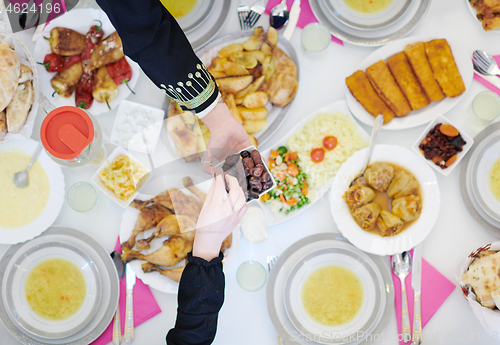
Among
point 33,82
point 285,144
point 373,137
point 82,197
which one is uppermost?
point 373,137

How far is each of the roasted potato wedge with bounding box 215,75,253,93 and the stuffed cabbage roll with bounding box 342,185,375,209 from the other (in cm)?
80

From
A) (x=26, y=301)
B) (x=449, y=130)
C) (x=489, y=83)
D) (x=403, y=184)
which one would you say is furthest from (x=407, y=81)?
(x=26, y=301)

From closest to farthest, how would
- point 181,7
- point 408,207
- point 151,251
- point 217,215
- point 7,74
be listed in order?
point 217,215
point 7,74
point 408,207
point 151,251
point 181,7

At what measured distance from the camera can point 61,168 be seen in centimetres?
191

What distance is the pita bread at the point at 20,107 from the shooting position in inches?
67.6

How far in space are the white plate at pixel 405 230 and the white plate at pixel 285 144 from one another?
0.28 feet

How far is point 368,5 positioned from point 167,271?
1.82 metres

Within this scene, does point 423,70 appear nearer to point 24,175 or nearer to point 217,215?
point 217,215

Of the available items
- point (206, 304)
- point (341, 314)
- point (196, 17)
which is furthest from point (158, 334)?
point (196, 17)

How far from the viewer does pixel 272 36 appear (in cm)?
188

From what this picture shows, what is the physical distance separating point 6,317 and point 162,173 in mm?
1273

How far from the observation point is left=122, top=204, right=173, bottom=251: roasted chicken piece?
1.80 metres

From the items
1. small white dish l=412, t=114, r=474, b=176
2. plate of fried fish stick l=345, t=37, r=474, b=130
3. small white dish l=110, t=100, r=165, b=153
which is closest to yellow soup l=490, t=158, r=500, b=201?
small white dish l=412, t=114, r=474, b=176

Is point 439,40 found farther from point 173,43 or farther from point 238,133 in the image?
point 173,43
